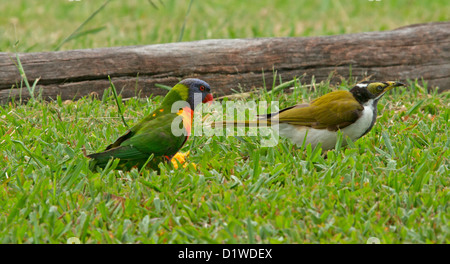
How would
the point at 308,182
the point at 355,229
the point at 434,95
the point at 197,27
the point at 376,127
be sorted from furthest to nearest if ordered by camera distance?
the point at 197,27, the point at 434,95, the point at 376,127, the point at 308,182, the point at 355,229

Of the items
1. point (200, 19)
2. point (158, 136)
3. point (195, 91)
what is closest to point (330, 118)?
point (195, 91)

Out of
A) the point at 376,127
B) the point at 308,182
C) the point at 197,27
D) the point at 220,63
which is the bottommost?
the point at 308,182

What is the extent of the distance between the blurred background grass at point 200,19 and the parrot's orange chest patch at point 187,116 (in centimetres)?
300

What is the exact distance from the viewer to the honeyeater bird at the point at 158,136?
12.0 ft

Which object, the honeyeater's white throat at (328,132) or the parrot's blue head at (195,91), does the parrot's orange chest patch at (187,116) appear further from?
the honeyeater's white throat at (328,132)

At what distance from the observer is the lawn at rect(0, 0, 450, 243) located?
304cm

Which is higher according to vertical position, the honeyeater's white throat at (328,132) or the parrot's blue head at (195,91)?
the parrot's blue head at (195,91)

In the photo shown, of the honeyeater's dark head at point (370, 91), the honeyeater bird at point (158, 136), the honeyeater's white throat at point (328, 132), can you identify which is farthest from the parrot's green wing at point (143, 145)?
the honeyeater's dark head at point (370, 91)

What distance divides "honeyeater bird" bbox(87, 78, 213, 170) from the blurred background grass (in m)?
2.96

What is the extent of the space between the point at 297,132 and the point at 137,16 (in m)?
5.24

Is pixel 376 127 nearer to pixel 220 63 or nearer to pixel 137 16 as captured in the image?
pixel 220 63

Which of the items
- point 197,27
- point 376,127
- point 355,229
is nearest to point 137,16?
point 197,27

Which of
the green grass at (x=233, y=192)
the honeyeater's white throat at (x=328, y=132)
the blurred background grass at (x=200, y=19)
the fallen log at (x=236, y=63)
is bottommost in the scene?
the green grass at (x=233, y=192)

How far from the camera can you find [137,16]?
29.0 feet
